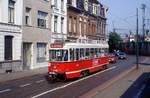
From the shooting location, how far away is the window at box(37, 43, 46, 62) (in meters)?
44.3

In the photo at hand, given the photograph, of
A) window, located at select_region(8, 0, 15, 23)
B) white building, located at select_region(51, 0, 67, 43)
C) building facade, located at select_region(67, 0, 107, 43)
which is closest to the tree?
building facade, located at select_region(67, 0, 107, 43)

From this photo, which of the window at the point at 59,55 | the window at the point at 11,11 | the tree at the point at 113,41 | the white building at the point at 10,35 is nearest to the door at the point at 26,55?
the white building at the point at 10,35

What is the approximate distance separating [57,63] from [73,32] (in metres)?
30.6

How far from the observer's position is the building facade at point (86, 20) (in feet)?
187

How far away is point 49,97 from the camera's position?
65.6 ft

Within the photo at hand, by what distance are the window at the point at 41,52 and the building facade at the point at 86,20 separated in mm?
4294

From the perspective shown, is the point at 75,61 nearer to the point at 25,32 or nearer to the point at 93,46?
the point at 93,46

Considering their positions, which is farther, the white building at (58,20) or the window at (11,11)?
the white building at (58,20)

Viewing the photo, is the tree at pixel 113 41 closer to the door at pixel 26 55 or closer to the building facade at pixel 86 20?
the building facade at pixel 86 20

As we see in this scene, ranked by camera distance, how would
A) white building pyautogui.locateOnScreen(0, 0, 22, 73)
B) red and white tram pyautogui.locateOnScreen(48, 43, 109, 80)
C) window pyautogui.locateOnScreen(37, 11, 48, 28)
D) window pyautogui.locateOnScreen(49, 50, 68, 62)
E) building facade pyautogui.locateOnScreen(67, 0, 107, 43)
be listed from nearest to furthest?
1. red and white tram pyautogui.locateOnScreen(48, 43, 109, 80)
2. window pyautogui.locateOnScreen(49, 50, 68, 62)
3. white building pyautogui.locateOnScreen(0, 0, 22, 73)
4. window pyautogui.locateOnScreen(37, 11, 48, 28)
5. building facade pyautogui.locateOnScreen(67, 0, 107, 43)

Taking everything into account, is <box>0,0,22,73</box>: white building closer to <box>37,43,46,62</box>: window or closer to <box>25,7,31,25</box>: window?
<box>25,7,31,25</box>: window

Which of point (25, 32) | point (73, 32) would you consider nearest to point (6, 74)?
point (25, 32)

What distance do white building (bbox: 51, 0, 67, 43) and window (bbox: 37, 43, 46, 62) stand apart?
172cm

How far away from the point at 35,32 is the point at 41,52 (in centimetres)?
354
